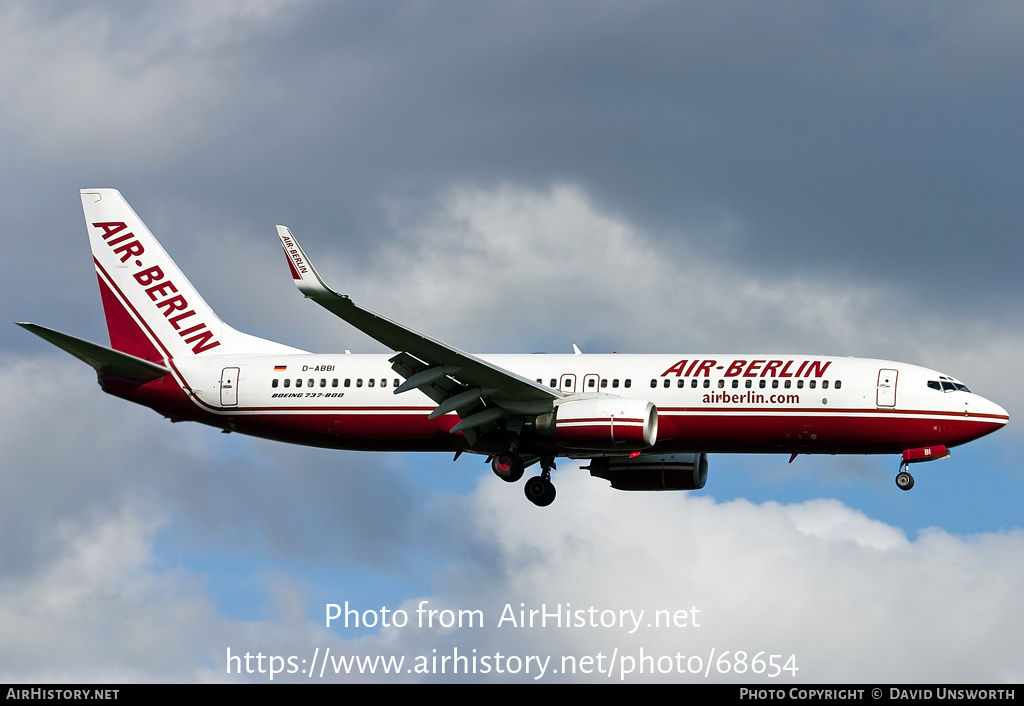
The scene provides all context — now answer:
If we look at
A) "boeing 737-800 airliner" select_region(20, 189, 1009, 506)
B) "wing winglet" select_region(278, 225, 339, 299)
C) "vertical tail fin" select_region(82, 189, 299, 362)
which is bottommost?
"wing winglet" select_region(278, 225, 339, 299)

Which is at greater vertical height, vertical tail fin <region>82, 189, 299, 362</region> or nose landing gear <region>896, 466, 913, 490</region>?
vertical tail fin <region>82, 189, 299, 362</region>

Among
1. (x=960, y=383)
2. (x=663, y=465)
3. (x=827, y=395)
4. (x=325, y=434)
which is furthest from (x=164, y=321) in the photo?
(x=960, y=383)

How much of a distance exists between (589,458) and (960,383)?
44.5ft

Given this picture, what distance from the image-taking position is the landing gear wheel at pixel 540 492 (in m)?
57.0

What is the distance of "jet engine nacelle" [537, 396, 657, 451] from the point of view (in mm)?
51500

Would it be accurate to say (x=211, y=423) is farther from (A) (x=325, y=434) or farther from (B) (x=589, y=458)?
(B) (x=589, y=458)

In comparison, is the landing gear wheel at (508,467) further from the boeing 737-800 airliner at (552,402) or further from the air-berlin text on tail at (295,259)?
the air-berlin text on tail at (295,259)

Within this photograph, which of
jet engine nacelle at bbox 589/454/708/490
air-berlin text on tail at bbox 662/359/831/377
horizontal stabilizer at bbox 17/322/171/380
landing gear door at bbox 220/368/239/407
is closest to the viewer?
air-berlin text on tail at bbox 662/359/831/377

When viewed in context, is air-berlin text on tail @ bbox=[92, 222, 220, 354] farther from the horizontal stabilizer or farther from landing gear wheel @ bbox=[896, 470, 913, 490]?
landing gear wheel @ bbox=[896, 470, 913, 490]

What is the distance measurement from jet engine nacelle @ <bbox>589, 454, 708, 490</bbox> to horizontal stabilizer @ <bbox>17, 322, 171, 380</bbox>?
683 inches

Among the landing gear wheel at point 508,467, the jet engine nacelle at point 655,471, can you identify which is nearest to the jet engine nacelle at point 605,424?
the landing gear wheel at point 508,467

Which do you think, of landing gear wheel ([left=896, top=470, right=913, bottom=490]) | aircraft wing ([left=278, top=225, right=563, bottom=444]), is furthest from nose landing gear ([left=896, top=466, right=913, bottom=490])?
aircraft wing ([left=278, top=225, right=563, bottom=444])
